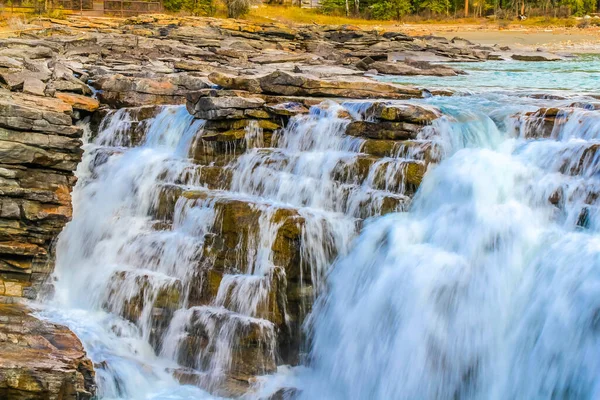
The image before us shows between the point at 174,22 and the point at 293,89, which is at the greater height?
the point at 174,22

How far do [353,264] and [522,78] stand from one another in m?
17.4

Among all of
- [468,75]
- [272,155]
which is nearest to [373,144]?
[272,155]

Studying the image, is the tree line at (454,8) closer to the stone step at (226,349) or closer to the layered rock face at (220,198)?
the layered rock face at (220,198)

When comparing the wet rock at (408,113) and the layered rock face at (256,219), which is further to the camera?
the wet rock at (408,113)

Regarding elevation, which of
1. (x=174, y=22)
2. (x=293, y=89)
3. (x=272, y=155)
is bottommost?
(x=272, y=155)

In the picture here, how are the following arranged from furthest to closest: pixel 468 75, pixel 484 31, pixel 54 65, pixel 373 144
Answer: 1. pixel 484 31
2. pixel 468 75
3. pixel 54 65
4. pixel 373 144

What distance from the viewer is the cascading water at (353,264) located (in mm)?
10297

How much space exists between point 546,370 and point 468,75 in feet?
68.2

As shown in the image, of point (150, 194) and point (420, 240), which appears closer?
point (420, 240)

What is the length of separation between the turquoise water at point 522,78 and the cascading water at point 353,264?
7.11m

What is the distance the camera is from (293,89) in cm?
1766

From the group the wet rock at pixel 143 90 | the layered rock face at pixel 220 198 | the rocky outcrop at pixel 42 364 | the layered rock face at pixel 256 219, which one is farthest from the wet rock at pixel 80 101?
the rocky outcrop at pixel 42 364

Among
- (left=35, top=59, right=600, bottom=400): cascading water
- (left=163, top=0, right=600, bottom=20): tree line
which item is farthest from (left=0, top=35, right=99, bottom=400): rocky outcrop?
(left=163, top=0, right=600, bottom=20): tree line

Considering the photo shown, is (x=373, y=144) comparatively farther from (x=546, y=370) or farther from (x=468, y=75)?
(x=468, y=75)
